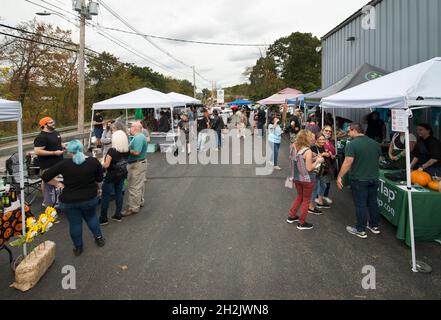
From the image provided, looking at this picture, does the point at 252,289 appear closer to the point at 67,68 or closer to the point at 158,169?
the point at 158,169

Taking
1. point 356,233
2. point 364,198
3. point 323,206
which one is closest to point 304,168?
point 364,198

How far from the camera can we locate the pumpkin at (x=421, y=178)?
15.2 feet

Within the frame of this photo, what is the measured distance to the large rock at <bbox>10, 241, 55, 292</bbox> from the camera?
3.36m

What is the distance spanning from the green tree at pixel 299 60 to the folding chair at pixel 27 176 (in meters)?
43.0

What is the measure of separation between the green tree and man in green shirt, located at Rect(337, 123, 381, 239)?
42829mm

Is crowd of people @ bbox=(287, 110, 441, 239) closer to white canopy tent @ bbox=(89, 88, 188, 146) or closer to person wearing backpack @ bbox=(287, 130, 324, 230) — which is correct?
person wearing backpack @ bbox=(287, 130, 324, 230)

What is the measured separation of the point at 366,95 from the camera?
16.6ft

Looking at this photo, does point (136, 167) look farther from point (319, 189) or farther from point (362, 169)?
point (362, 169)

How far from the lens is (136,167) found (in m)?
5.51

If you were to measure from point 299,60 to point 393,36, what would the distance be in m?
43.7

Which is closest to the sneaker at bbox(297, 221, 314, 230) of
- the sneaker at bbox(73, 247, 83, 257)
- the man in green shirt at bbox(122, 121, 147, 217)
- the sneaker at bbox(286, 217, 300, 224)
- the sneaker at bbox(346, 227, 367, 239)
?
the sneaker at bbox(286, 217, 300, 224)

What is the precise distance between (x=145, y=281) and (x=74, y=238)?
133cm
